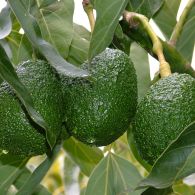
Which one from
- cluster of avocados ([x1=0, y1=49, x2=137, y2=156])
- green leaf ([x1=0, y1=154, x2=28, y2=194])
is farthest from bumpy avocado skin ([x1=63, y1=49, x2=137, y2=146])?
green leaf ([x1=0, y1=154, x2=28, y2=194])

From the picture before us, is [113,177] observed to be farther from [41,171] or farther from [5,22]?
[5,22]

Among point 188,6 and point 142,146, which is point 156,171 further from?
point 188,6

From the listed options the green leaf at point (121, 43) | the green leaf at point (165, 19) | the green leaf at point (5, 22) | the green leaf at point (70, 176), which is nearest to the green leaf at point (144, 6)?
the green leaf at point (121, 43)

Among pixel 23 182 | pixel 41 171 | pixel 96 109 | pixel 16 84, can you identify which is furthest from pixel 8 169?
pixel 16 84

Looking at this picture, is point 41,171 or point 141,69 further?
point 141,69

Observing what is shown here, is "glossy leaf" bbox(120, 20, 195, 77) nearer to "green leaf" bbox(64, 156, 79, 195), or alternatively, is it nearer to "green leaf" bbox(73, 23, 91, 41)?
"green leaf" bbox(73, 23, 91, 41)

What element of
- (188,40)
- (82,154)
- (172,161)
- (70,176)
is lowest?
(70,176)
